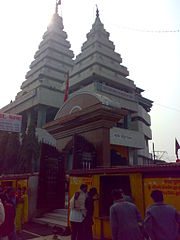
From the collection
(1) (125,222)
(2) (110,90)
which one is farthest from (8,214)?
(2) (110,90)

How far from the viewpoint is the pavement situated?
7480mm

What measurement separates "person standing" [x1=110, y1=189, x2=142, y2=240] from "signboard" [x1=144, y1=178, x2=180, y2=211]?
7.22ft

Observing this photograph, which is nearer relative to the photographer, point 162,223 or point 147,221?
point 162,223

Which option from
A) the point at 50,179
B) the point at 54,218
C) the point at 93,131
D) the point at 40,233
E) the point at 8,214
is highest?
the point at 93,131

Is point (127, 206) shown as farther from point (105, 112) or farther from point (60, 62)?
point (60, 62)

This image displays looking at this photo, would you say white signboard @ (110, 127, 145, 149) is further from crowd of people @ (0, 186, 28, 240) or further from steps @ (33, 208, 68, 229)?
crowd of people @ (0, 186, 28, 240)

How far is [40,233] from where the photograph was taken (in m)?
8.43

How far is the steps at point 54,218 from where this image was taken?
9.58m

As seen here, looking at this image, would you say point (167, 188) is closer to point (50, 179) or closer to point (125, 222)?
point (125, 222)

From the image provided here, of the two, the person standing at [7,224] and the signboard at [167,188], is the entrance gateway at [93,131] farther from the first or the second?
the person standing at [7,224]

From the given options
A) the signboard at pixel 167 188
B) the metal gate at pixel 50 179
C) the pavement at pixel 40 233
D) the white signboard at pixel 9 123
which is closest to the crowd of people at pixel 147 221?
the signboard at pixel 167 188

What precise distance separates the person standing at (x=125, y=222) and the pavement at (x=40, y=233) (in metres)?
4.33

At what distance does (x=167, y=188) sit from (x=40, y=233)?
18.3 ft

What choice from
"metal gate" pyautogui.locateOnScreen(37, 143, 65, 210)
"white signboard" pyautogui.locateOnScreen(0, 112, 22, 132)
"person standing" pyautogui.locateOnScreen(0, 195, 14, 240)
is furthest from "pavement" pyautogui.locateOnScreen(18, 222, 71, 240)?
A: "white signboard" pyautogui.locateOnScreen(0, 112, 22, 132)
